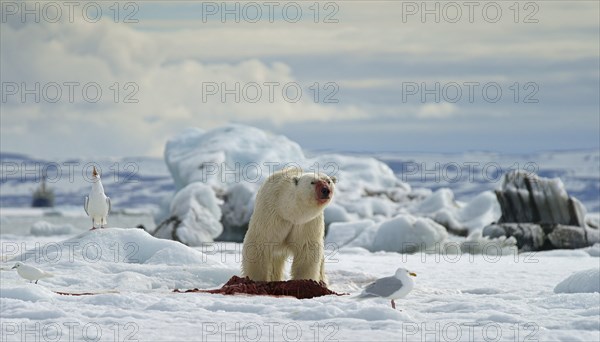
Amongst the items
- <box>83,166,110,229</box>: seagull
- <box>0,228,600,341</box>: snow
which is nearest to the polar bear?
<box>0,228,600,341</box>: snow

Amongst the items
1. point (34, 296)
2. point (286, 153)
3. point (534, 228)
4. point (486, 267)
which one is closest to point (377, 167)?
point (286, 153)

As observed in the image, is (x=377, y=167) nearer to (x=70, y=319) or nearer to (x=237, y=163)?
(x=237, y=163)

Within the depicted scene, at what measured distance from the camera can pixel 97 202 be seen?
11.6 meters

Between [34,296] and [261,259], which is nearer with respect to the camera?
[34,296]

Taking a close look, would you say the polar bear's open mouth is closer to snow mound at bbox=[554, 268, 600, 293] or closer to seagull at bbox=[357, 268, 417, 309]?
seagull at bbox=[357, 268, 417, 309]

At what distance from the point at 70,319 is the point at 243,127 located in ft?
98.4

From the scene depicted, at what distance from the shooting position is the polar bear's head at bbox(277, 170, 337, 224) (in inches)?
387

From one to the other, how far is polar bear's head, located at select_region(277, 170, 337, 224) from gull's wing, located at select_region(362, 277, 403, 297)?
1564 millimetres

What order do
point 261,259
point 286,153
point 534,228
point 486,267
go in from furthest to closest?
point 286,153 → point 534,228 → point 486,267 → point 261,259

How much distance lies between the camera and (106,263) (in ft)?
36.2

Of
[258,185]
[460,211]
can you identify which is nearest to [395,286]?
[460,211]

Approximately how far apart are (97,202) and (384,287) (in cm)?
459

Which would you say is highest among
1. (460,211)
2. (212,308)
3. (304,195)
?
(460,211)

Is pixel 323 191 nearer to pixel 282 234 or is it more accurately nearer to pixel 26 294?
pixel 282 234
